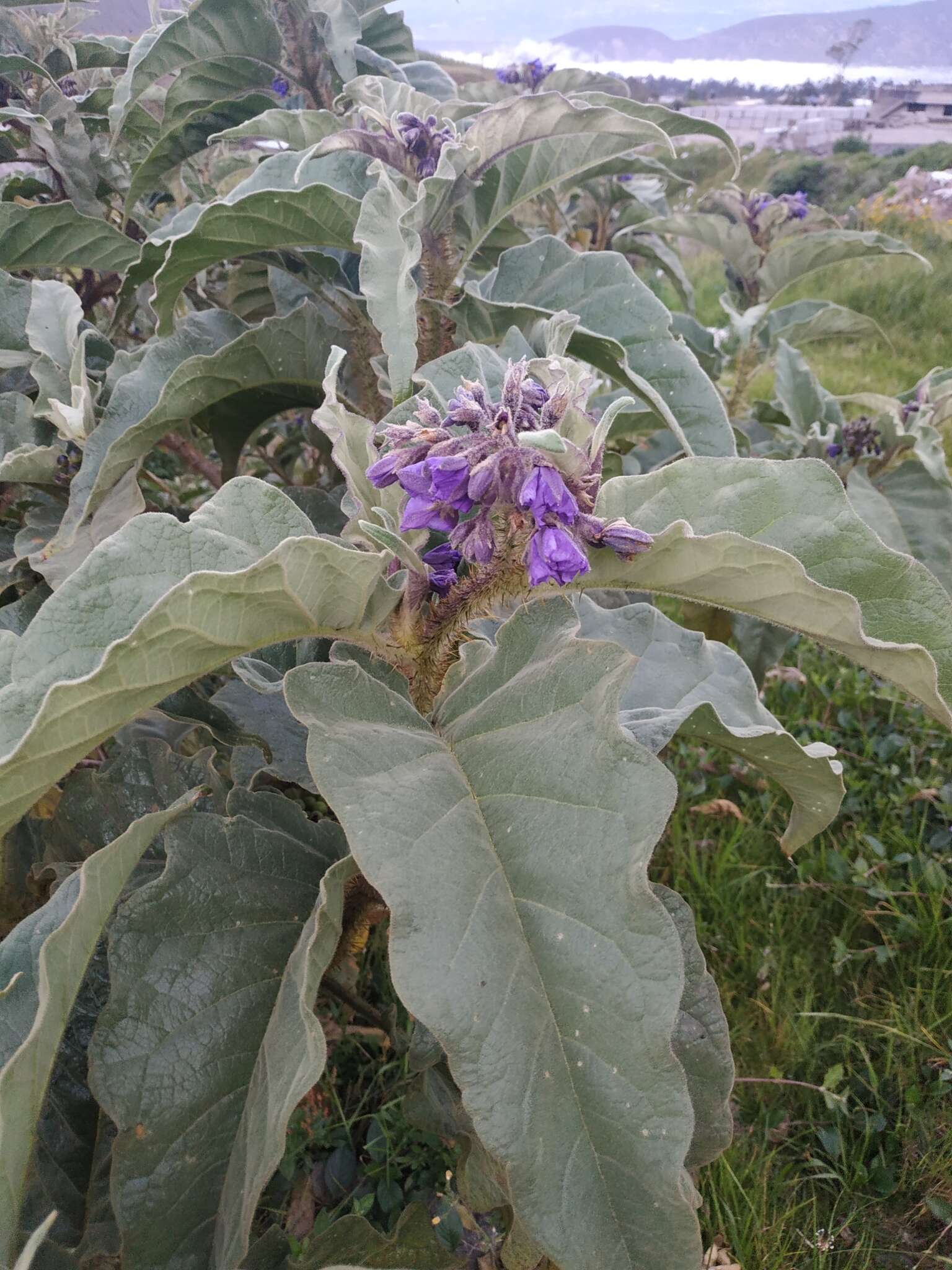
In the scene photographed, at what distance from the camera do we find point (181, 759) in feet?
3.39

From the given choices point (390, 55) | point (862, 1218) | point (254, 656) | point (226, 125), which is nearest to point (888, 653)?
point (254, 656)

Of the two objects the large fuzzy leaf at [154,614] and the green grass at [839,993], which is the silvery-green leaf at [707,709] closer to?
the large fuzzy leaf at [154,614]

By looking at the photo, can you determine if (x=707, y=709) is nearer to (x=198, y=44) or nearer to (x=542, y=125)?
(x=542, y=125)

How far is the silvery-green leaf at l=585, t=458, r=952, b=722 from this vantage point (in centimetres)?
66

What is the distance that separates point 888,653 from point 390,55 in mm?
1635

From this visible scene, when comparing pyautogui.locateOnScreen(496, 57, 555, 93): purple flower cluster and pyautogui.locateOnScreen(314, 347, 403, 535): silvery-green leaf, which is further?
pyautogui.locateOnScreen(496, 57, 555, 93): purple flower cluster

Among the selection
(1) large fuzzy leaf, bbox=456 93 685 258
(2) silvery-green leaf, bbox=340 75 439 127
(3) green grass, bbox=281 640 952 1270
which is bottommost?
(3) green grass, bbox=281 640 952 1270

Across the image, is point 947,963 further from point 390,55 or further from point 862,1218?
point 390,55

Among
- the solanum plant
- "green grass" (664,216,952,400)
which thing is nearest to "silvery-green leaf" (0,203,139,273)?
the solanum plant

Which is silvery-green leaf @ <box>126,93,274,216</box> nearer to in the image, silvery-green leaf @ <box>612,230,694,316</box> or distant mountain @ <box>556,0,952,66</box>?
silvery-green leaf @ <box>612,230,694,316</box>

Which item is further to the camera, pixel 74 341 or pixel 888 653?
pixel 74 341

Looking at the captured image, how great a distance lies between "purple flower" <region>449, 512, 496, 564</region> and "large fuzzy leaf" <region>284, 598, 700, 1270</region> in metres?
0.10

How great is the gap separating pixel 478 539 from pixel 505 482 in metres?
0.05

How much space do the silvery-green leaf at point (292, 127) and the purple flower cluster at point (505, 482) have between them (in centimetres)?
69
